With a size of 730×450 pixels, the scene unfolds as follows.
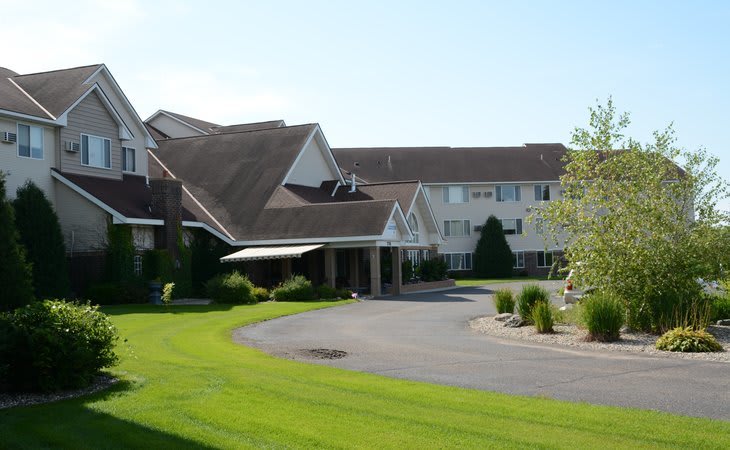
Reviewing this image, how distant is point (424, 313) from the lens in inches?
1029

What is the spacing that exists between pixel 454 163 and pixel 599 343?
4872 centimetres

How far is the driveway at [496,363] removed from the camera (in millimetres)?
10938

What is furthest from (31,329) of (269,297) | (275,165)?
(275,165)

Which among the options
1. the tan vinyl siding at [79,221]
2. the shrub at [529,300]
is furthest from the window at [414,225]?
the shrub at [529,300]

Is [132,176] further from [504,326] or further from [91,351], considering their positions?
[91,351]

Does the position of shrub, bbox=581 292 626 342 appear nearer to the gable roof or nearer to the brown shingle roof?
the brown shingle roof

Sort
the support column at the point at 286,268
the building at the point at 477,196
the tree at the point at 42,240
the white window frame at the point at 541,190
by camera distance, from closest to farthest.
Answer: the tree at the point at 42,240
the support column at the point at 286,268
the building at the point at 477,196
the white window frame at the point at 541,190

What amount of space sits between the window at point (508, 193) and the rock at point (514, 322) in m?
43.5

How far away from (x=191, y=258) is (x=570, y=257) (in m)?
20.4

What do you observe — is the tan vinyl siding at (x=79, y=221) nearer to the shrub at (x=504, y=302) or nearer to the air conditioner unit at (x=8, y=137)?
the air conditioner unit at (x=8, y=137)

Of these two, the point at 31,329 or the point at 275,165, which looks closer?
the point at 31,329

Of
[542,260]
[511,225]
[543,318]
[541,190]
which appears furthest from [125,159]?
[542,260]

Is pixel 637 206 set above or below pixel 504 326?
above

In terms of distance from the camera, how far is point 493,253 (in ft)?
201
